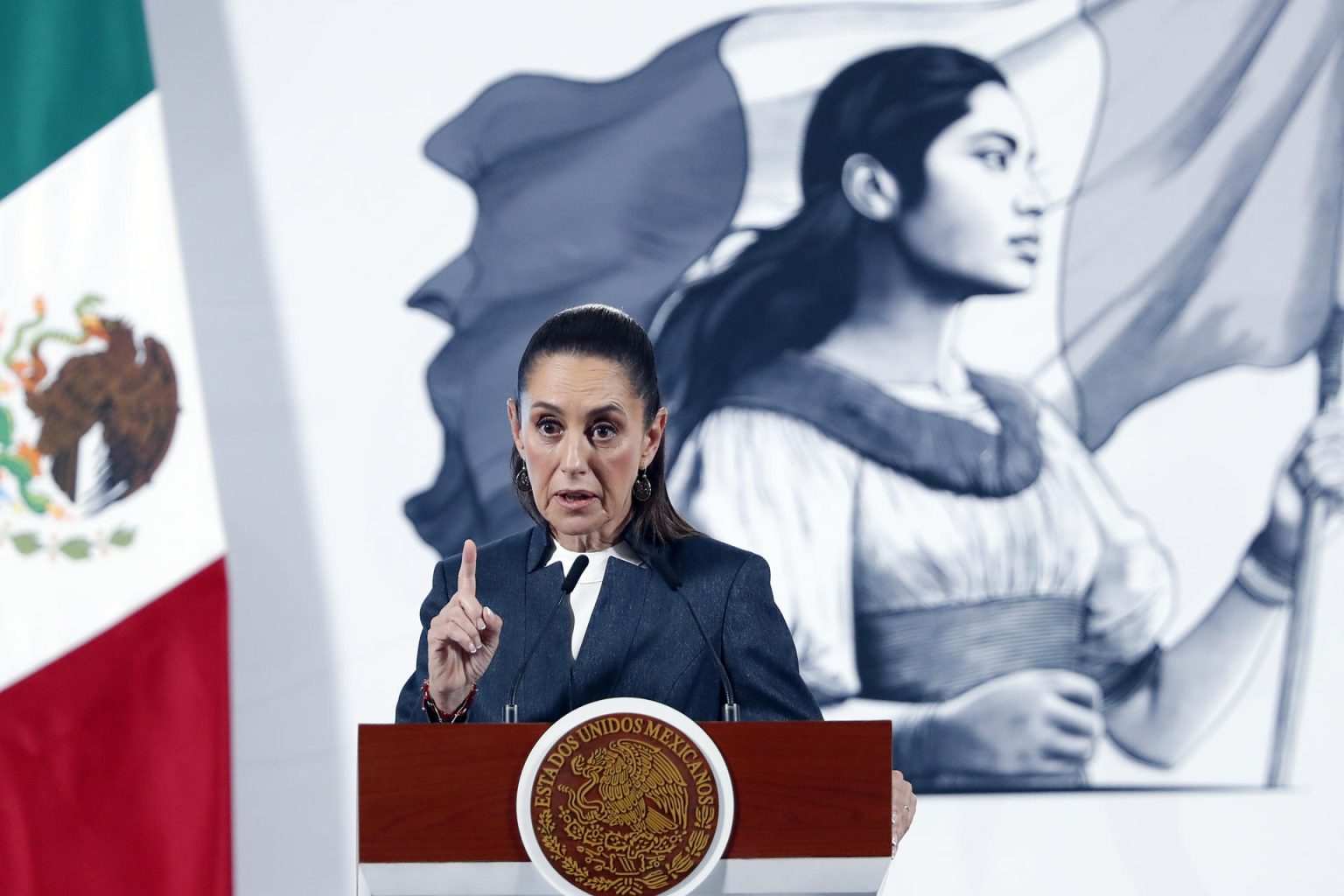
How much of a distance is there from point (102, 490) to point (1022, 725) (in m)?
2.25

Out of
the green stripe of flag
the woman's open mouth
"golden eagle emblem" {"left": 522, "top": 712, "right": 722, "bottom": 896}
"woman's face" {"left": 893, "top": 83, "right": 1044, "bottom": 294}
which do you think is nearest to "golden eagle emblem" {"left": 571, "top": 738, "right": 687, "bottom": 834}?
"golden eagle emblem" {"left": 522, "top": 712, "right": 722, "bottom": 896}

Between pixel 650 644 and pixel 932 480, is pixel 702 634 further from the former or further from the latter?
pixel 932 480

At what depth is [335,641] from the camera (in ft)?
10.4

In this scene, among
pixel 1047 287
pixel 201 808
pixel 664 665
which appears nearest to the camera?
pixel 664 665

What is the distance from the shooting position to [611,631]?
5.81ft

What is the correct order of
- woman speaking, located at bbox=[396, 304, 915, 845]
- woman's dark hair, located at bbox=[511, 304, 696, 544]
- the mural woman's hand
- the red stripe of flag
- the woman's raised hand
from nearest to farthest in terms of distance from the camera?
the woman's raised hand < woman speaking, located at bbox=[396, 304, 915, 845] < woman's dark hair, located at bbox=[511, 304, 696, 544] < the red stripe of flag < the mural woman's hand

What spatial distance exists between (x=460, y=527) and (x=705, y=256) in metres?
0.89

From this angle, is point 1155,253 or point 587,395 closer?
point 587,395

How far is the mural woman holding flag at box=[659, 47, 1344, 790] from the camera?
10.3 feet

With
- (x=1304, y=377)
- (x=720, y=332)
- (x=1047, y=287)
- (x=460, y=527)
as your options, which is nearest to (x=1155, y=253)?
(x=1047, y=287)

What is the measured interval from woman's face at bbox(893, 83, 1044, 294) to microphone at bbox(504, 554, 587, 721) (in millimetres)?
1784

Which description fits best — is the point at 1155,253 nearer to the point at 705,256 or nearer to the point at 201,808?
the point at 705,256

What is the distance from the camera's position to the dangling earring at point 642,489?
1896 millimetres

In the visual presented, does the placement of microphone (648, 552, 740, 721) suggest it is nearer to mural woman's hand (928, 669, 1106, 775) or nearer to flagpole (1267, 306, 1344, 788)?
mural woman's hand (928, 669, 1106, 775)
